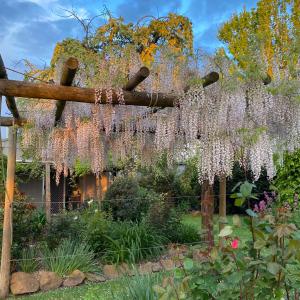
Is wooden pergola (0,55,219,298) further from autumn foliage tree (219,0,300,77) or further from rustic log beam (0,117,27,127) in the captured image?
autumn foliage tree (219,0,300,77)

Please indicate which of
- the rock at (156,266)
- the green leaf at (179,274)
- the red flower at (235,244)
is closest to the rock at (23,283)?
the rock at (156,266)

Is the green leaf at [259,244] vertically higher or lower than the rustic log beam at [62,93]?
lower

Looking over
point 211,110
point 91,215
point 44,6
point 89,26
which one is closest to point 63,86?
point 211,110

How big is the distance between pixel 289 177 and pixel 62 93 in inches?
190

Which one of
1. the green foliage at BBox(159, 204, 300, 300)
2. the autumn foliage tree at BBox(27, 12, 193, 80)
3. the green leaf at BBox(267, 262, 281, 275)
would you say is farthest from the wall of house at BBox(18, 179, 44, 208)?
the green leaf at BBox(267, 262, 281, 275)

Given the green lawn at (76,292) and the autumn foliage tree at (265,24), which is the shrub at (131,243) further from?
the autumn foliage tree at (265,24)

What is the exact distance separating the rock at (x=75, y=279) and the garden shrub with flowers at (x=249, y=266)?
3600 millimetres

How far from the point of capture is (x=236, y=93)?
4.14m

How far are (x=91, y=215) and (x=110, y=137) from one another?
→ 1885 millimetres

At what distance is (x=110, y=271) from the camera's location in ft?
17.2

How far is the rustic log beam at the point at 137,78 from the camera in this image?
2.98 m

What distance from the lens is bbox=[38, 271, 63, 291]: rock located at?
15.9ft


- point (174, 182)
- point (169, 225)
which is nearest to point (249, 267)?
point (169, 225)

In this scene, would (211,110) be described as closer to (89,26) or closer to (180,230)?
(180,230)
